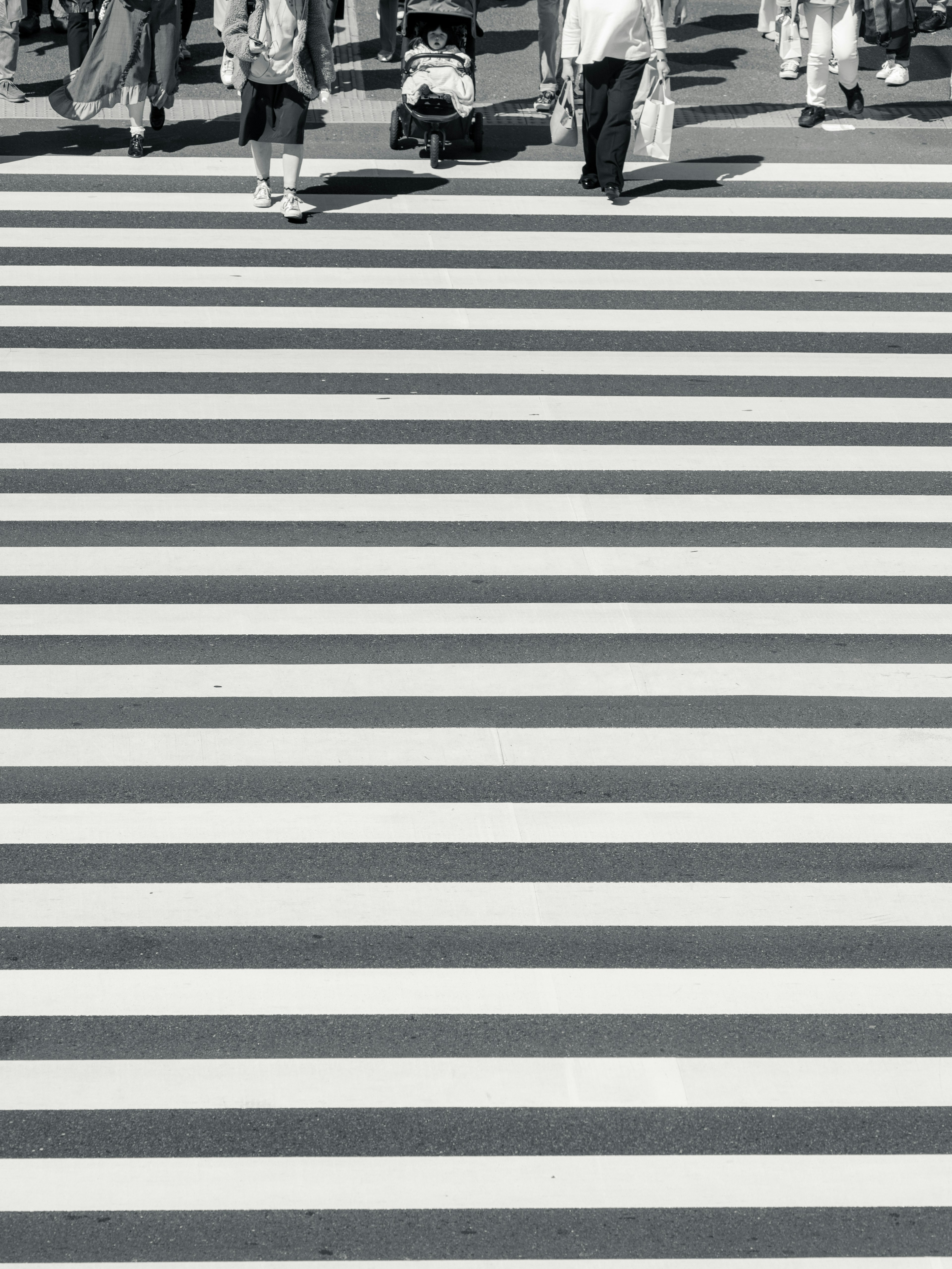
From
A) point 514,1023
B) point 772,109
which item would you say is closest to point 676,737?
point 514,1023

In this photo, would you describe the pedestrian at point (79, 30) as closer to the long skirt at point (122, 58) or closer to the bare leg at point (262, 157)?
the long skirt at point (122, 58)

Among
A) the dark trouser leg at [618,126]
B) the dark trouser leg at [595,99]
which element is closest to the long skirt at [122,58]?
the dark trouser leg at [595,99]

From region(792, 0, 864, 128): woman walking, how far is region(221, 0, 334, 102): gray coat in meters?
3.74

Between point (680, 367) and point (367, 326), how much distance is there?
5.97 ft

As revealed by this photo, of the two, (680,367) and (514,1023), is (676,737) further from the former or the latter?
(680,367)

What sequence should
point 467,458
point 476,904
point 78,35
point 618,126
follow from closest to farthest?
point 476,904 < point 467,458 < point 618,126 < point 78,35

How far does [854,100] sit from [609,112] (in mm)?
2757

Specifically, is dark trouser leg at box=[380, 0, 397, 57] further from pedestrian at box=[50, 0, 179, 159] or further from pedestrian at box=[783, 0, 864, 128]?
pedestrian at box=[783, 0, 864, 128]

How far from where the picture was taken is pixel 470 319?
10172 millimetres

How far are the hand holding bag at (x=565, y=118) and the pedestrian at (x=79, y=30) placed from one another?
356 cm

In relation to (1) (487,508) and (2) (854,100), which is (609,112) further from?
(1) (487,508)

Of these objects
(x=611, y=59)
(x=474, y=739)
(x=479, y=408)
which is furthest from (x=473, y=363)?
(x=474, y=739)

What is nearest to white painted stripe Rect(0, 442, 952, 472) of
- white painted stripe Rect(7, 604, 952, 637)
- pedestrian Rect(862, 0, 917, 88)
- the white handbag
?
white painted stripe Rect(7, 604, 952, 637)

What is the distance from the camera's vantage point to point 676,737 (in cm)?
670
